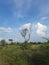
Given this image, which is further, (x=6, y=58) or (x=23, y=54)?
(x=23, y=54)

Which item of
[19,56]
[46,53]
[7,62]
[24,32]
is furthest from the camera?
[24,32]

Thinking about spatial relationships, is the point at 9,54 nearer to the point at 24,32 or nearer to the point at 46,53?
the point at 46,53

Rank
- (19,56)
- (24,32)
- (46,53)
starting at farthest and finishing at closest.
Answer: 1. (24,32)
2. (46,53)
3. (19,56)

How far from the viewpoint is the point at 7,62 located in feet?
55.8

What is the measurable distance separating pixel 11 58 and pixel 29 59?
217 cm

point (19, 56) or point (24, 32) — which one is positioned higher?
point (24, 32)

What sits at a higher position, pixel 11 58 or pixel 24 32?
pixel 24 32

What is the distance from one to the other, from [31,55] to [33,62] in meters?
0.72

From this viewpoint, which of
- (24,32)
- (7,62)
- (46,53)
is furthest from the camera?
(24,32)

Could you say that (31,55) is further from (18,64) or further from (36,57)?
(18,64)

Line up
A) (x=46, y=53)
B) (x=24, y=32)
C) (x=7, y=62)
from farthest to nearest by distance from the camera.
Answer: (x=24, y=32)
(x=46, y=53)
(x=7, y=62)

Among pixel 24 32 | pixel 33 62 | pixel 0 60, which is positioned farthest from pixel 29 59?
pixel 24 32

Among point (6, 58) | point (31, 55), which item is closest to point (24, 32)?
point (31, 55)

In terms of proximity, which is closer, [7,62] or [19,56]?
[7,62]
